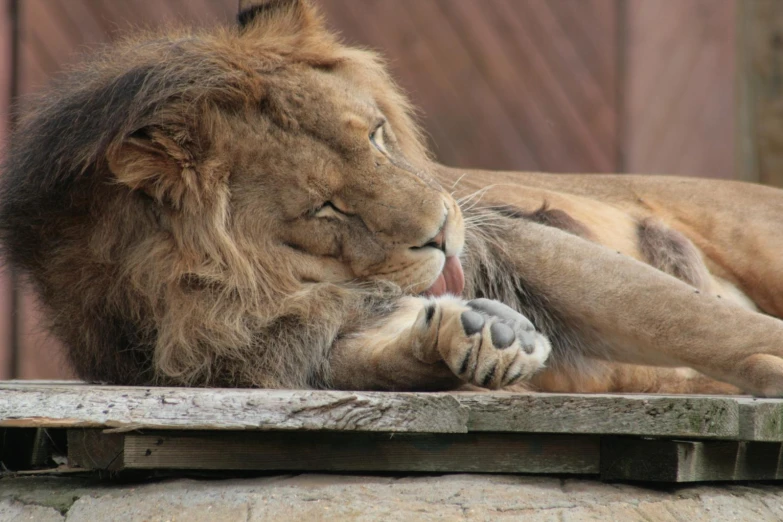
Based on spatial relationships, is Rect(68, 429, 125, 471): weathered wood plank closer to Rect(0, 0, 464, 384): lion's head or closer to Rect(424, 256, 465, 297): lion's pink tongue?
Rect(0, 0, 464, 384): lion's head

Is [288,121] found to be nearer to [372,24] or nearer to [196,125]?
[196,125]

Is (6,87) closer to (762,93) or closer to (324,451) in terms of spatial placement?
(324,451)

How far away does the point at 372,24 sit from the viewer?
5.61m

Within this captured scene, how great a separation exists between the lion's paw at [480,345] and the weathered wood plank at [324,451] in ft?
0.41

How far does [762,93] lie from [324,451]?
6.66 m

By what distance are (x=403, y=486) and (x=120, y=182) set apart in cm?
98

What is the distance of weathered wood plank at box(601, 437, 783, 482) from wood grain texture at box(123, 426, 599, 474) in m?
0.20

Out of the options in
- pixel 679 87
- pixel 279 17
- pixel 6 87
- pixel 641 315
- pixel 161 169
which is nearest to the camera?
pixel 161 169

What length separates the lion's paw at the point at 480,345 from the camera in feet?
7.07

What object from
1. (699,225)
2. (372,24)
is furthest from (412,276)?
(372,24)

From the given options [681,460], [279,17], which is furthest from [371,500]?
[279,17]

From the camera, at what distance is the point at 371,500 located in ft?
6.64

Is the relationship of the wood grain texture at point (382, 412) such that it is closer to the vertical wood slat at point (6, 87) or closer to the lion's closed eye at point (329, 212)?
the lion's closed eye at point (329, 212)

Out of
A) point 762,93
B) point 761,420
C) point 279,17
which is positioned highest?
point 279,17
